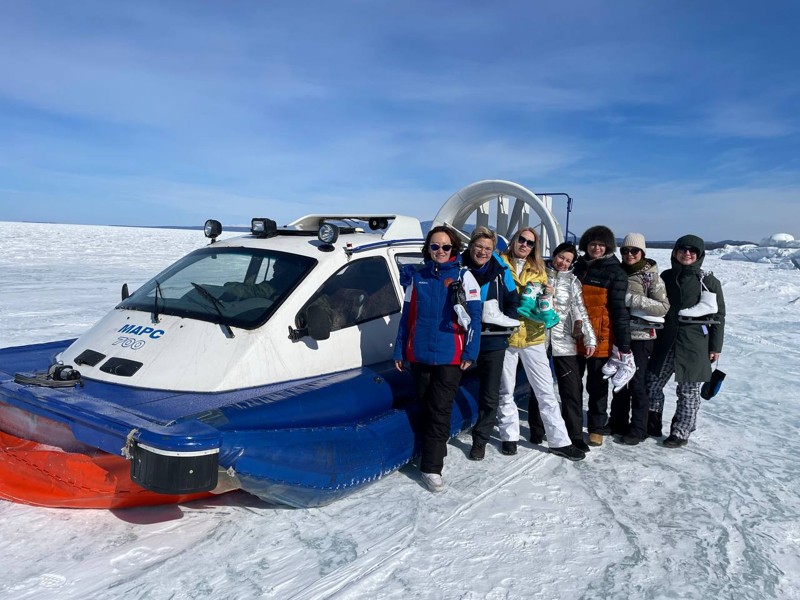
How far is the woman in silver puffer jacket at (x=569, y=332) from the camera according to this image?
166 inches

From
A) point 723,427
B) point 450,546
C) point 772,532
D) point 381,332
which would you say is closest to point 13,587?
point 450,546

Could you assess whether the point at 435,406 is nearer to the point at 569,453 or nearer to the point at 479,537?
the point at 479,537

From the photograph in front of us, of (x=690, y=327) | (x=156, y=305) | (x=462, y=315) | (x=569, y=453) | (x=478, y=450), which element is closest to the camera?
(x=462, y=315)

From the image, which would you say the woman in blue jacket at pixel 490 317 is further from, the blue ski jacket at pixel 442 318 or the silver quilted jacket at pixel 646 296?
the silver quilted jacket at pixel 646 296

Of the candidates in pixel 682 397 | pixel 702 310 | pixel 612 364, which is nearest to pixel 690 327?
pixel 702 310

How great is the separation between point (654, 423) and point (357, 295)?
248cm

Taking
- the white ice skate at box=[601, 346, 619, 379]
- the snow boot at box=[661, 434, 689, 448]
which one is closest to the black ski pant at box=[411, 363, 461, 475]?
the white ice skate at box=[601, 346, 619, 379]

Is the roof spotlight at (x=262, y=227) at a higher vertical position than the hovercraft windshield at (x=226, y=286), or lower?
higher

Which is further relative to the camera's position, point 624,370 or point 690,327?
point 690,327

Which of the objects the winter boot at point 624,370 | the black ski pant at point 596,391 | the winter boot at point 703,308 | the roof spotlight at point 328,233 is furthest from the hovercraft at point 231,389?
the winter boot at point 703,308

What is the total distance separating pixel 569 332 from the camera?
14.1 ft

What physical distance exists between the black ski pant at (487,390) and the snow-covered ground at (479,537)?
24 cm

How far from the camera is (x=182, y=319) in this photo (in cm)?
365

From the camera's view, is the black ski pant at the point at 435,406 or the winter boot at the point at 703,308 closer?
the black ski pant at the point at 435,406
